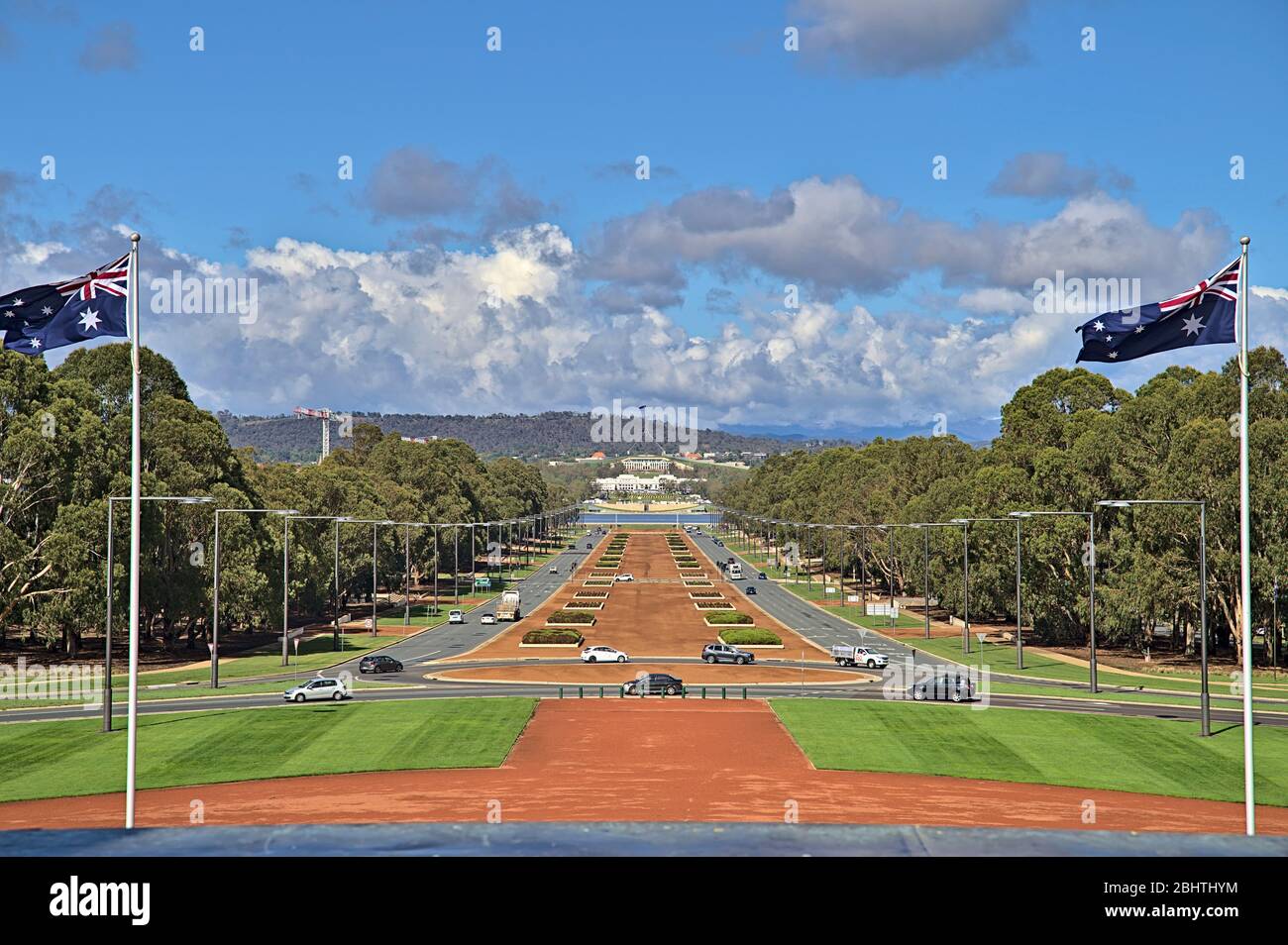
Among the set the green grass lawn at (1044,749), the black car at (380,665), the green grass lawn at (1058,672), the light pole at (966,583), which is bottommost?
the green grass lawn at (1058,672)

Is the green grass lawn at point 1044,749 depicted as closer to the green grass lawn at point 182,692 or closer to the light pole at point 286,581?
the green grass lawn at point 182,692

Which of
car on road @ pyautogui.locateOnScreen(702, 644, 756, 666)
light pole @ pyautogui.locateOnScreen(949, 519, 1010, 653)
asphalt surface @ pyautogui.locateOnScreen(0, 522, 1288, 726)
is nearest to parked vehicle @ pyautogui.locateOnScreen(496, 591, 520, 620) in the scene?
asphalt surface @ pyautogui.locateOnScreen(0, 522, 1288, 726)

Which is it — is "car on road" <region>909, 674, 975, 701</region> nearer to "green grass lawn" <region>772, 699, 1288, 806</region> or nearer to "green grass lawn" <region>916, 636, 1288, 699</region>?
"green grass lawn" <region>772, 699, 1288, 806</region>

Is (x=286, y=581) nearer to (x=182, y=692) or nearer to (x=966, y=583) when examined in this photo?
(x=182, y=692)

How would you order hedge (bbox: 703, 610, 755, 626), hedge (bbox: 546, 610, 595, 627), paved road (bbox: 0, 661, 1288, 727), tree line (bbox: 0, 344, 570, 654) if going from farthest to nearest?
hedge (bbox: 546, 610, 595, 627) → hedge (bbox: 703, 610, 755, 626) → tree line (bbox: 0, 344, 570, 654) → paved road (bbox: 0, 661, 1288, 727)

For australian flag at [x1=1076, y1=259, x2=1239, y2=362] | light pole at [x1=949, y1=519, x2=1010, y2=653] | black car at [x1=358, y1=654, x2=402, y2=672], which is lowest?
black car at [x1=358, y1=654, x2=402, y2=672]

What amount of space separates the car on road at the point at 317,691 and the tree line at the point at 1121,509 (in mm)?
51705

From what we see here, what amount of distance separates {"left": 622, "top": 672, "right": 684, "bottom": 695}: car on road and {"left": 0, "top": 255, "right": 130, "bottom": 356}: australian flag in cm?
4634

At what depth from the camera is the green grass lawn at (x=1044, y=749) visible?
147 ft

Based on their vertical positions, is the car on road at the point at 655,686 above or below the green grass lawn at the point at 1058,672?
above

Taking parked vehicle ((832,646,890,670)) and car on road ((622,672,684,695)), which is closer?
car on road ((622,672,684,695))

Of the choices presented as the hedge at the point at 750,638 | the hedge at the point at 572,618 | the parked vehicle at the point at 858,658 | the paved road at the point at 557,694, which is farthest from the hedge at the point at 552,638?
the paved road at the point at 557,694

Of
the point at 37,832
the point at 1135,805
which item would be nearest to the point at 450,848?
the point at 37,832

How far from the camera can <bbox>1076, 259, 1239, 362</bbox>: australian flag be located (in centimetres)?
2673
